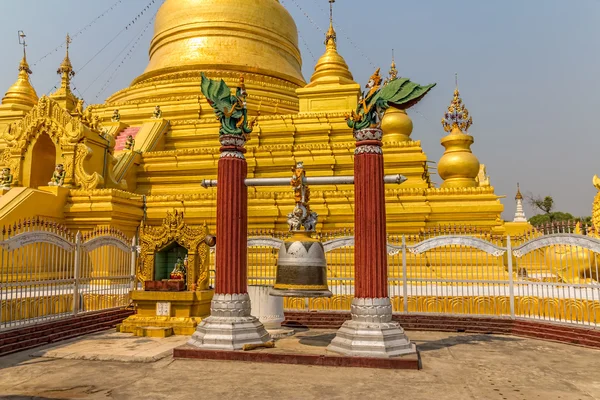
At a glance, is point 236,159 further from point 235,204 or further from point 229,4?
point 229,4

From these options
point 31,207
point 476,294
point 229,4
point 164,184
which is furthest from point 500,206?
point 229,4

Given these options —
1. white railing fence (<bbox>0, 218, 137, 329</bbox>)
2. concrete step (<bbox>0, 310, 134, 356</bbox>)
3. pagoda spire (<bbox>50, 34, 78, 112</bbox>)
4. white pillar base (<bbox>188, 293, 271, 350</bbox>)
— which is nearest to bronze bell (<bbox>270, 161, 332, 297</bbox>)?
white pillar base (<bbox>188, 293, 271, 350</bbox>)

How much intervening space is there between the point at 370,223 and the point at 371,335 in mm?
1790

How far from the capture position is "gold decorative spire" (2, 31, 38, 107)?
96.6 ft

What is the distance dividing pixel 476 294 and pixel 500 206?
5.45 meters

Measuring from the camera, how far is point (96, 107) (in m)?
27.5

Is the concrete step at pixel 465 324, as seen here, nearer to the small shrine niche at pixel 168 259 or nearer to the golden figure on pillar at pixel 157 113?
the small shrine niche at pixel 168 259

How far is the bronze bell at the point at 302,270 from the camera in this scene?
795cm

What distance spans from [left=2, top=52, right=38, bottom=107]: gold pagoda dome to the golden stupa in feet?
0.25

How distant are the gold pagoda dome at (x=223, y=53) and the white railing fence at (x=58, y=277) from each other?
13.4 m

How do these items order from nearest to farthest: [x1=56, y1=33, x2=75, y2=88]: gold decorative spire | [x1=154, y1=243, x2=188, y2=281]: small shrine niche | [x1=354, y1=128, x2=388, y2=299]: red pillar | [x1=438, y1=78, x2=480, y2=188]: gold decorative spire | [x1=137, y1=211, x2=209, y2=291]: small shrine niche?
[x1=354, y1=128, x2=388, y2=299]: red pillar < [x1=137, y1=211, x2=209, y2=291]: small shrine niche < [x1=154, y1=243, x2=188, y2=281]: small shrine niche < [x1=438, y1=78, x2=480, y2=188]: gold decorative spire < [x1=56, y1=33, x2=75, y2=88]: gold decorative spire

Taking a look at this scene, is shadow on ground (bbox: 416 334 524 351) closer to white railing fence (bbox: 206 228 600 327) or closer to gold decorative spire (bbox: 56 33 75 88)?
white railing fence (bbox: 206 228 600 327)

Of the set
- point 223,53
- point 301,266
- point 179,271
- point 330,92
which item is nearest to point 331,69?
point 330,92

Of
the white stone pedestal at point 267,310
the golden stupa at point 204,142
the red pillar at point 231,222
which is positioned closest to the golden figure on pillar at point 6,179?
the golden stupa at point 204,142
